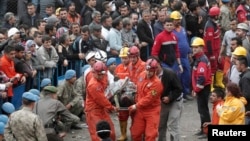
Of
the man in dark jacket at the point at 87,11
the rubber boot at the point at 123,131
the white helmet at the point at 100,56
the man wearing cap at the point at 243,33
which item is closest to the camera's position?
the rubber boot at the point at 123,131

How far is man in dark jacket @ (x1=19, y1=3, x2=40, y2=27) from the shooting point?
2464 centimetres

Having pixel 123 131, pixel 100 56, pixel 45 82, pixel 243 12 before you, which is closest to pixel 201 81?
pixel 123 131

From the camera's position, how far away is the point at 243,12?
86.5 feet

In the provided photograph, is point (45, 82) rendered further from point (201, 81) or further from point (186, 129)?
point (186, 129)

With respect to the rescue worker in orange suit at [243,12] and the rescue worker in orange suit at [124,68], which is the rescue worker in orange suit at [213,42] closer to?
the rescue worker in orange suit at [243,12]

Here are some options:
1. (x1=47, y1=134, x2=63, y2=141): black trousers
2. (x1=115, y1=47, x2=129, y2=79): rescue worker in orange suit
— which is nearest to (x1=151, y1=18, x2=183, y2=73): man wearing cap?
(x1=115, y1=47, x2=129, y2=79): rescue worker in orange suit

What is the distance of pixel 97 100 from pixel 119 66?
1.77 meters

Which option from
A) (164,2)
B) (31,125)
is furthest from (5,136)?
(164,2)

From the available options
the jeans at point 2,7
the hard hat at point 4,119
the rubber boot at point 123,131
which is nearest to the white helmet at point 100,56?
the rubber boot at point 123,131

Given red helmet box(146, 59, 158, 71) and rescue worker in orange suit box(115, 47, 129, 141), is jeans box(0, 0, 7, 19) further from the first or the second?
red helmet box(146, 59, 158, 71)

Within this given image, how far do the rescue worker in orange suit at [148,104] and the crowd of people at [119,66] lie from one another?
0.02 meters

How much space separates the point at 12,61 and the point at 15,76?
14.4 inches

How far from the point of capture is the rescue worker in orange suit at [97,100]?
18.5 m

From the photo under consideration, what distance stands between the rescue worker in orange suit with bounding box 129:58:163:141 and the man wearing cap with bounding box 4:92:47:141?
2.48 m
